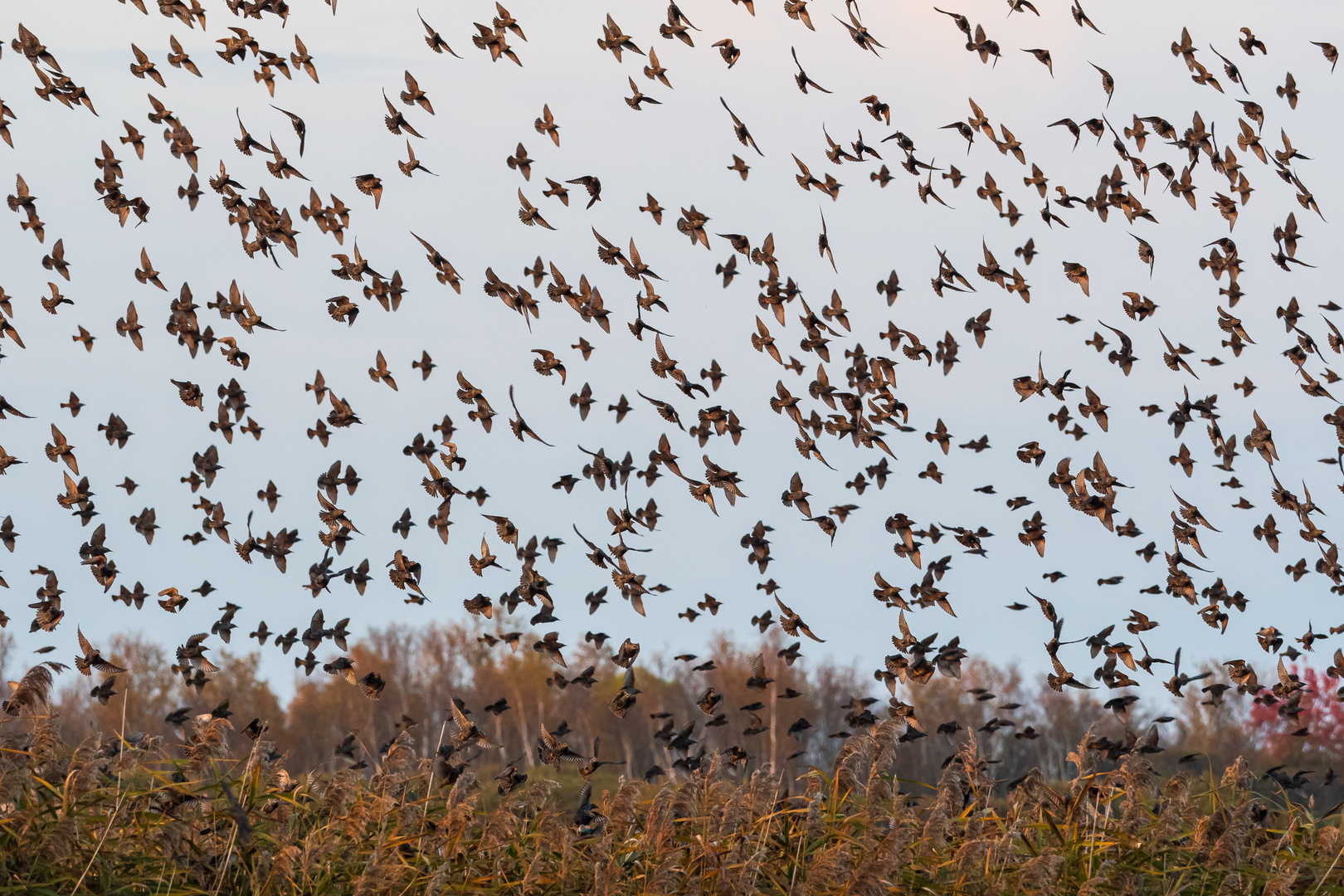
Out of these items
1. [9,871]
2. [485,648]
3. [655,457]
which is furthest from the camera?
[485,648]

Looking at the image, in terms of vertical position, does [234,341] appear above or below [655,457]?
above

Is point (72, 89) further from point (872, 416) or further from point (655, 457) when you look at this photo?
point (872, 416)

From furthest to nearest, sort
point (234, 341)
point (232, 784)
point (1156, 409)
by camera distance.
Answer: point (1156, 409) < point (234, 341) < point (232, 784)

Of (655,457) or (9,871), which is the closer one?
(9,871)

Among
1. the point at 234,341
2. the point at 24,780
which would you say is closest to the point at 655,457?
the point at 234,341

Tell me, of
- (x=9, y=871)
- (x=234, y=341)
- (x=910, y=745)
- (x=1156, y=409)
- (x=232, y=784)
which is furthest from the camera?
(x=910, y=745)

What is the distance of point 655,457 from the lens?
17812 mm

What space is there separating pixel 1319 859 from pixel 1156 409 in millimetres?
11967

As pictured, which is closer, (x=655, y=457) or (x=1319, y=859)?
(x=1319, y=859)

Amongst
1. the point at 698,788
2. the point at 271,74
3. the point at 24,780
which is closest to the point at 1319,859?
the point at 698,788

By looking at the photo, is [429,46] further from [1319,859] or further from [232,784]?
[1319,859]

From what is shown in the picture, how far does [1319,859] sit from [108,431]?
56.7 ft

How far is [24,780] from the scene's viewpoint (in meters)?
7.51

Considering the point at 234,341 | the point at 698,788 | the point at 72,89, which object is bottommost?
the point at 698,788
